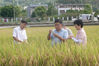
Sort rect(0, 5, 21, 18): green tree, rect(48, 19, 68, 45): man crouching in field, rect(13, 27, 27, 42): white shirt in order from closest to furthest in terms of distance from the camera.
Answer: rect(48, 19, 68, 45): man crouching in field
rect(13, 27, 27, 42): white shirt
rect(0, 5, 21, 18): green tree

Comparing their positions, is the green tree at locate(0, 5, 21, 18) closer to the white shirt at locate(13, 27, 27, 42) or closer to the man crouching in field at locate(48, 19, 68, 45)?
the white shirt at locate(13, 27, 27, 42)

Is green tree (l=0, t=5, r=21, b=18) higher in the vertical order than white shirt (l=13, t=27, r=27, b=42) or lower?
higher

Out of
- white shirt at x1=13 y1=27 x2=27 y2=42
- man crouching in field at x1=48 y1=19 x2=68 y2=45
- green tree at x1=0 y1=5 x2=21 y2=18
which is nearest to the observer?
man crouching in field at x1=48 y1=19 x2=68 y2=45

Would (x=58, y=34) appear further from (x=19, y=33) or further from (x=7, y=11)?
(x=7, y=11)

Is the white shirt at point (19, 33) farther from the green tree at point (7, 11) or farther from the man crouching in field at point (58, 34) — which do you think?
the green tree at point (7, 11)

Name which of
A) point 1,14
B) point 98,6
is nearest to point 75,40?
point 1,14

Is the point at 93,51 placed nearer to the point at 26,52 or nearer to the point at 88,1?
the point at 26,52

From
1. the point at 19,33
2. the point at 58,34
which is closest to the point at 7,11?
the point at 19,33

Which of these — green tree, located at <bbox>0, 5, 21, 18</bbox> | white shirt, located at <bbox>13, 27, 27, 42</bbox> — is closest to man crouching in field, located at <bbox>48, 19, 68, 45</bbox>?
white shirt, located at <bbox>13, 27, 27, 42</bbox>

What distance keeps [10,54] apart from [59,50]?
849 mm

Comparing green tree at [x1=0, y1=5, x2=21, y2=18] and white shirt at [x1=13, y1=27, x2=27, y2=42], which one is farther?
green tree at [x1=0, y1=5, x2=21, y2=18]

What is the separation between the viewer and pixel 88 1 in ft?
445

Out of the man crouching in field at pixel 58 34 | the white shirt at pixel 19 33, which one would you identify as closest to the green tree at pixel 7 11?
the white shirt at pixel 19 33

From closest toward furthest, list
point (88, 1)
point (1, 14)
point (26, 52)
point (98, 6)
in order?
point (26, 52)
point (1, 14)
point (98, 6)
point (88, 1)
